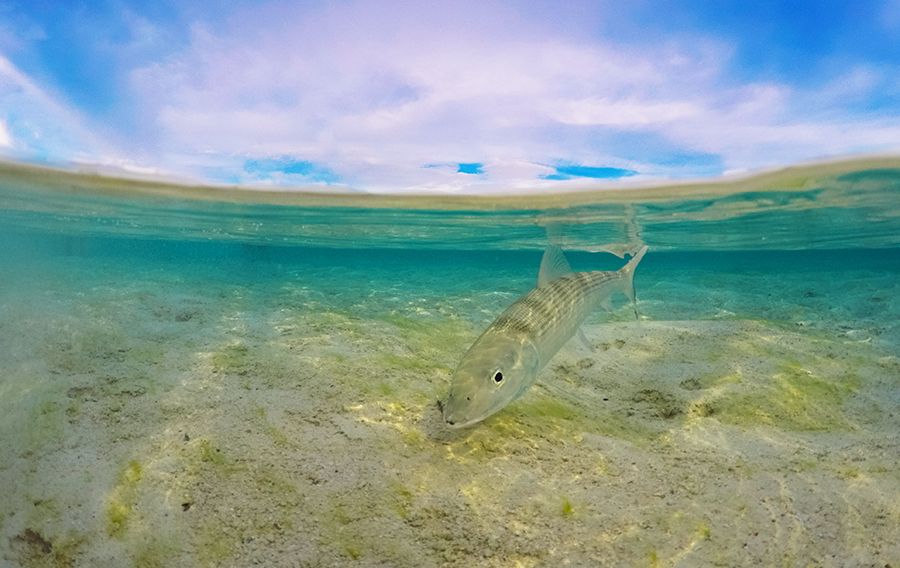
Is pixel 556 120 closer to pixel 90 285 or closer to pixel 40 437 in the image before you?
pixel 40 437

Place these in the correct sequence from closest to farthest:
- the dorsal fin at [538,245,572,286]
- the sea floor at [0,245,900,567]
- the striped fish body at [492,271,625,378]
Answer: the sea floor at [0,245,900,567] → the striped fish body at [492,271,625,378] → the dorsal fin at [538,245,572,286]

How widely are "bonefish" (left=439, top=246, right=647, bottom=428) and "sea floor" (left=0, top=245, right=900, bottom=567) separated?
511 millimetres

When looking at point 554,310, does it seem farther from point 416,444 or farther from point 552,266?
point 416,444

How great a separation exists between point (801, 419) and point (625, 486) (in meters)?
2.67

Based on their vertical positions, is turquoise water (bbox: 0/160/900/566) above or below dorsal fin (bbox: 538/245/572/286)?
below

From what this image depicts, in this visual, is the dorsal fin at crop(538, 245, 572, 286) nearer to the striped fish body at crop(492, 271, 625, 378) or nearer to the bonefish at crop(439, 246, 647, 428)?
the bonefish at crop(439, 246, 647, 428)

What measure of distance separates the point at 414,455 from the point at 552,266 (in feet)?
9.58

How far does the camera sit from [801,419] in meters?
4.89

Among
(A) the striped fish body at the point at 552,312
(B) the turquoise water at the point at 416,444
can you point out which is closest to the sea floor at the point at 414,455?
(B) the turquoise water at the point at 416,444

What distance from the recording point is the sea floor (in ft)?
9.86

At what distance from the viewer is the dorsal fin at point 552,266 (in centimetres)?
554

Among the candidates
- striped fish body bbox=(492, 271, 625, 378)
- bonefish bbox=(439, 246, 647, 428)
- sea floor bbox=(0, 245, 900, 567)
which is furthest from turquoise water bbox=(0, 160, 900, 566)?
striped fish body bbox=(492, 271, 625, 378)

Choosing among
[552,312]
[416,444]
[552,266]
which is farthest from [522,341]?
[552,266]

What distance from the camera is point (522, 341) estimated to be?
13.6ft
